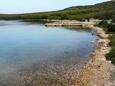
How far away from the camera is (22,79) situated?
30.3 meters

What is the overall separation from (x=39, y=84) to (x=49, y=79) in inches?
75.7

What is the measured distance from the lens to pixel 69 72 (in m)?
33.0

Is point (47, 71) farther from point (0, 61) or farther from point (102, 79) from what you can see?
point (0, 61)

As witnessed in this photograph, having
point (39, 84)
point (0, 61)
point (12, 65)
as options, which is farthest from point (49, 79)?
point (0, 61)

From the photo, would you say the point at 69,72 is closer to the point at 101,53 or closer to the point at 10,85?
the point at 10,85

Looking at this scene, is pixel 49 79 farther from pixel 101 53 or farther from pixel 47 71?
pixel 101 53

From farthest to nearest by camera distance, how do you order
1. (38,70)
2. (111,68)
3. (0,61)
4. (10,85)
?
(0,61)
(38,70)
(111,68)
(10,85)

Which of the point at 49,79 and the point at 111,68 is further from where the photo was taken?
the point at 111,68

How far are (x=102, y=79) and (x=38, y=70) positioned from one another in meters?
8.84

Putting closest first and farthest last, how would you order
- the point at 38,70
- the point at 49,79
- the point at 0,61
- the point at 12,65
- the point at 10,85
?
1. the point at 10,85
2. the point at 49,79
3. the point at 38,70
4. the point at 12,65
5. the point at 0,61

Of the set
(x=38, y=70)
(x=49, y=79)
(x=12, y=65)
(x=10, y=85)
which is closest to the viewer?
(x=10, y=85)

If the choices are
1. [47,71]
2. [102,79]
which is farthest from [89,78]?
[47,71]

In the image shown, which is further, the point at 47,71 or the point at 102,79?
the point at 47,71

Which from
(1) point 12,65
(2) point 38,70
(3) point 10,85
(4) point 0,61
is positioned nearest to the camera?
(3) point 10,85
